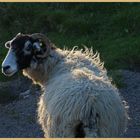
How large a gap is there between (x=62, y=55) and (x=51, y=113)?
1.54 meters

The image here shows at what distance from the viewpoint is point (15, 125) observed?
41.5ft

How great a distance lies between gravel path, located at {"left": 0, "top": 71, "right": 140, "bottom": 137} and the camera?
12086 mm

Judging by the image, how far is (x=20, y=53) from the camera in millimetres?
9633

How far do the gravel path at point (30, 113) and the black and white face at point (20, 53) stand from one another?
251 cm

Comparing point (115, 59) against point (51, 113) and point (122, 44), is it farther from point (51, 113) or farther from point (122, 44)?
point (51, 113)

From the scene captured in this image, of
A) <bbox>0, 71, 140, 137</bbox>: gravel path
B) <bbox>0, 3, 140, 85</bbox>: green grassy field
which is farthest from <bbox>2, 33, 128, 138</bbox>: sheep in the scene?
<bbox>0, 3, 140, 85</bbox>: green grassy field

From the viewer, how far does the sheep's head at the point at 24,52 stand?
955 centimetres

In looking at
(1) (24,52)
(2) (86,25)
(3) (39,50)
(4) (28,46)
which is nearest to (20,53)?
Result: (1) (24,52)

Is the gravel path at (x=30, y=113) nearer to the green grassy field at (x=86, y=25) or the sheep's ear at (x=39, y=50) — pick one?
the green grassy field at (x=86, y=25)

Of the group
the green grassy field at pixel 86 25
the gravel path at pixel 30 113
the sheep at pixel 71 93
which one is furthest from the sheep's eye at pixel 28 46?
the green grassy field at pixel 86 25

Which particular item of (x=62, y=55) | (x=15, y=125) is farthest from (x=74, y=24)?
(x=62, y=55)

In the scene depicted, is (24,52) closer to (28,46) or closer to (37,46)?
(28,46)

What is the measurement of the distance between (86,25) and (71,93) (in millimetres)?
10078

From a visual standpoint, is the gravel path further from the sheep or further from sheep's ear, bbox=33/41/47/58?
sheep's ear, bbox=33/41/47/58
